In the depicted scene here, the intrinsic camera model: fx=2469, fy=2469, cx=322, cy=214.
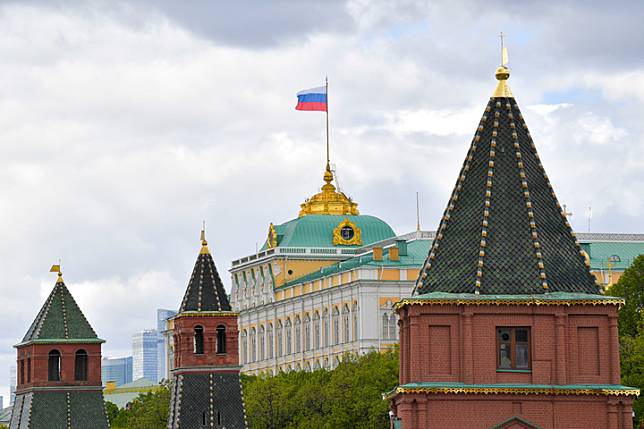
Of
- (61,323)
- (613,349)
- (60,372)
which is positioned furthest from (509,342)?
(61,323)

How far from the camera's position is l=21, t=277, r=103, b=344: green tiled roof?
537ft

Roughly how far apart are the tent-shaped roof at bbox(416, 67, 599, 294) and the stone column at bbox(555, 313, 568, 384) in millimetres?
1242

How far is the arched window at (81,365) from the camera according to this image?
16262cm

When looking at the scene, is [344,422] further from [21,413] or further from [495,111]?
[495,111]

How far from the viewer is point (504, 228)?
87.0 meters

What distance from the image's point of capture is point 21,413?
534 feet

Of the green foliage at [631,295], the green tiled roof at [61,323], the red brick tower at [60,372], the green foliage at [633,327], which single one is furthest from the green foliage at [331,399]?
the green tiled roof at [61,323]

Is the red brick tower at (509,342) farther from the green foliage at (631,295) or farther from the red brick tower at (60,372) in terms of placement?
the red brick tower at (60,372)

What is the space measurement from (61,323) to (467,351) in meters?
82.9

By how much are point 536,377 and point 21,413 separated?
82.6 metres

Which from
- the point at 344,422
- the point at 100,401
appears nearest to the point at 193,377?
A: the point at 100,401

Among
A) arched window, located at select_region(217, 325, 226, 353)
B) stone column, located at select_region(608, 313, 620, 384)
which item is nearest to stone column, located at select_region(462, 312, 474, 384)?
stone column, located at select_region(608, 313, 620, 384)

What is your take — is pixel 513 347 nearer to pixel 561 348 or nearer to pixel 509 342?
pixel 509 342

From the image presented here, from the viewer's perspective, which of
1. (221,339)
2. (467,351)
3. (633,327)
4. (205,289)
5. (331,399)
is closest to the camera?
(467,351)
